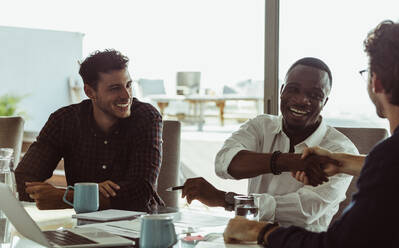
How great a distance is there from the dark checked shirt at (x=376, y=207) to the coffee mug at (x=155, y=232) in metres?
0.41

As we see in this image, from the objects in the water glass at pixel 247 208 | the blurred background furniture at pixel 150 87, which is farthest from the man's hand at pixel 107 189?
the blurred background furniture at pixel 150 87

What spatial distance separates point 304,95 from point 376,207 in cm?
129

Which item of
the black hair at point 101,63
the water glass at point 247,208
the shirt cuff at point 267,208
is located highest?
the black hair at point 101,63

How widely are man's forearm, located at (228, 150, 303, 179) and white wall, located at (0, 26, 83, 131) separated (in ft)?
12.7

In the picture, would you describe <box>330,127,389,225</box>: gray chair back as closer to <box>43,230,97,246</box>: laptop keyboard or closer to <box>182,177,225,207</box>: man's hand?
<box>182,177,225,207</box>: man's hand

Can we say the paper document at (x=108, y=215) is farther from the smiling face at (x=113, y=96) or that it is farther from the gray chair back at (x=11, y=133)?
the gray chair back at (x=11, y=133)

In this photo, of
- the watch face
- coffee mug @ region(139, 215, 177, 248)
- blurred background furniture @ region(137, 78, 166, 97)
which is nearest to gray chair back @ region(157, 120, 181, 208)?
the watch face

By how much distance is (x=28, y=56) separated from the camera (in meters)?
6.14

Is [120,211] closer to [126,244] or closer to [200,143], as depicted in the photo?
[126,244]

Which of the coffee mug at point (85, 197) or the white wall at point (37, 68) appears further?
the white wall at point (37, 68)

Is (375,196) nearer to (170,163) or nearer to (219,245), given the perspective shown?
(219,245)

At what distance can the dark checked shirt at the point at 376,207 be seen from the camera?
101 centimetres

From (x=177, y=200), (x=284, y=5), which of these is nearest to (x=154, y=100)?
(x=284, y=5)

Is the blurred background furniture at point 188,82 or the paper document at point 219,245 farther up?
the blurred background furniture at point 188,82
